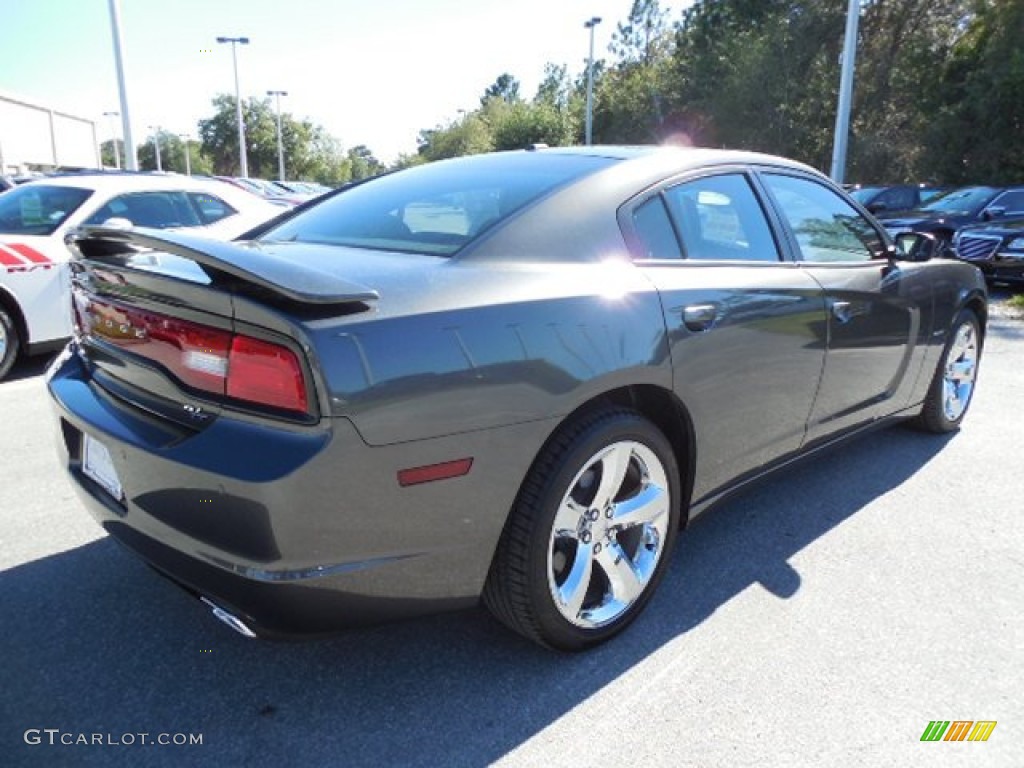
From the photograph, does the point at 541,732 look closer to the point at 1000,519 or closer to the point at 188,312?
the point at 188,312

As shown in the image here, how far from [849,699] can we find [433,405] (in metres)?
1.47

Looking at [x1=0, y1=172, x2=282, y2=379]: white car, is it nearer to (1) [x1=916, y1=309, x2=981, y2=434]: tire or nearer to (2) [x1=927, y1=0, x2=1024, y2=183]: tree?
(1) [x1=916, y1=309, x2=981, y2=434]: tire

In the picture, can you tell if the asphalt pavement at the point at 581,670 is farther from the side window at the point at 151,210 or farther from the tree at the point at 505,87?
the tree at the point at 505,87

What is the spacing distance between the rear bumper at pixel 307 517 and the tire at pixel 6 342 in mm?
4318

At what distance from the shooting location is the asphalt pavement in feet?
6.45

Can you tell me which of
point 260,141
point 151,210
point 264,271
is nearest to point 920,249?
point 264,271

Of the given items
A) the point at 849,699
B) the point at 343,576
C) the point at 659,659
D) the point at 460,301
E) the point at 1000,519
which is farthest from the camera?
the point at 1000,519

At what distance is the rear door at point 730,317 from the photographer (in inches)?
96.3

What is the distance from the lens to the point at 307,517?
1718 millimetres

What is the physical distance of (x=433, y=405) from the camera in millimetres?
1815

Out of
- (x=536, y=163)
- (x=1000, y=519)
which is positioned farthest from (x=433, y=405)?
(x=1000, y=519)

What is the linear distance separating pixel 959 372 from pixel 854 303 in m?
1.69

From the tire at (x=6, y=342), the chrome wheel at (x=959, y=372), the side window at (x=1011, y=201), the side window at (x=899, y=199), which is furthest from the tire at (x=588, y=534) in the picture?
the side window at (x=899, y=199)

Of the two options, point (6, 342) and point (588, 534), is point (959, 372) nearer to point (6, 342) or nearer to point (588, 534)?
point (588, 534)
